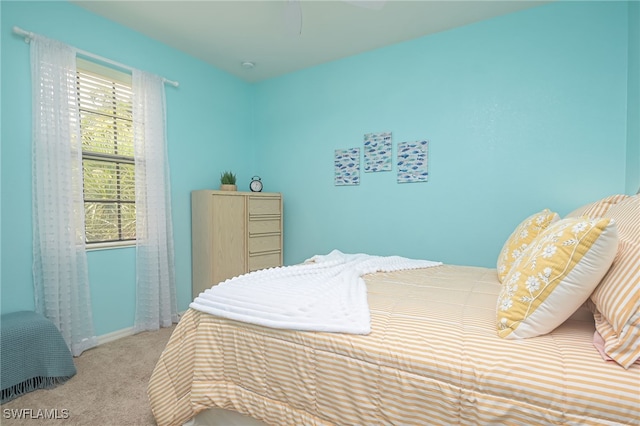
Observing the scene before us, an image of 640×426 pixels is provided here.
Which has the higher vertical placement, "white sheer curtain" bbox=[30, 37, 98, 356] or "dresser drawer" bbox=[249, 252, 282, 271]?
"white sheer curtain" bbox=[30, 37, 98, 356]

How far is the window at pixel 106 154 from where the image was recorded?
2.53 meters

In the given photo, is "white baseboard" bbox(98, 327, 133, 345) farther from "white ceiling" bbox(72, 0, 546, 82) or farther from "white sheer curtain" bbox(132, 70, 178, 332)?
"white ceiling" bbox(72, 0, 546, 82)

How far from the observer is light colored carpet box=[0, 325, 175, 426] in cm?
164

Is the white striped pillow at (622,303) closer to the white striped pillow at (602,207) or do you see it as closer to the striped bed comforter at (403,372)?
the striped bed comforter at (403,372)

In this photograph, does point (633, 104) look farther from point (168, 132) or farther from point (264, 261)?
point (168, 132)

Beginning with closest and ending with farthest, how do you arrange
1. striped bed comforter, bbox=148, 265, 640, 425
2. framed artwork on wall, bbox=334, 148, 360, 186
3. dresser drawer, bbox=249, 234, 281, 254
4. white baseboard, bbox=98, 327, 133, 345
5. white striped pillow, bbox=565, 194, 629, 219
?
striped bed comforter, bbox=148, 265, 640, 425 < white striped pillow, bbox=565, 194, 629, 219 < white baseboard, bbox=98, 327, 133, 345 < framed artwork on wall, bbox=334, 148, 360, 186 < dresser drawer, bbox=249, 234, 281, 254

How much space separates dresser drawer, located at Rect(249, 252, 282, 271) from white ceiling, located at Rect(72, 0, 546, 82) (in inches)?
82.1

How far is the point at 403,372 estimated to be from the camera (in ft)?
3.26

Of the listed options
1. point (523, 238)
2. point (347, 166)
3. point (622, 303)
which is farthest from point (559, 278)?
point (347, 166)

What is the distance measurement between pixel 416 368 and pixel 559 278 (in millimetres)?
519

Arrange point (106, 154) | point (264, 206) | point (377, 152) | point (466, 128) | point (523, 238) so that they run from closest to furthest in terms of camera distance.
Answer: point (523, 238), point (106, 154), point (466, 128), point (377, 152), point (264, 206)

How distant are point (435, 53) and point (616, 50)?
4.11ft

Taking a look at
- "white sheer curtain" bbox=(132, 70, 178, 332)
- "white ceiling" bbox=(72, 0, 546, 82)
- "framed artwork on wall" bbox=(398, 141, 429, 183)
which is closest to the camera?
"white ceiling" bbox=(72, 0, 546, 82)

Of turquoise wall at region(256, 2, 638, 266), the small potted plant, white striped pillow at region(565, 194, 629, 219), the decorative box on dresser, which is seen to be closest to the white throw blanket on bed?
white striped pillow at region(565, 194, 629, 219)
